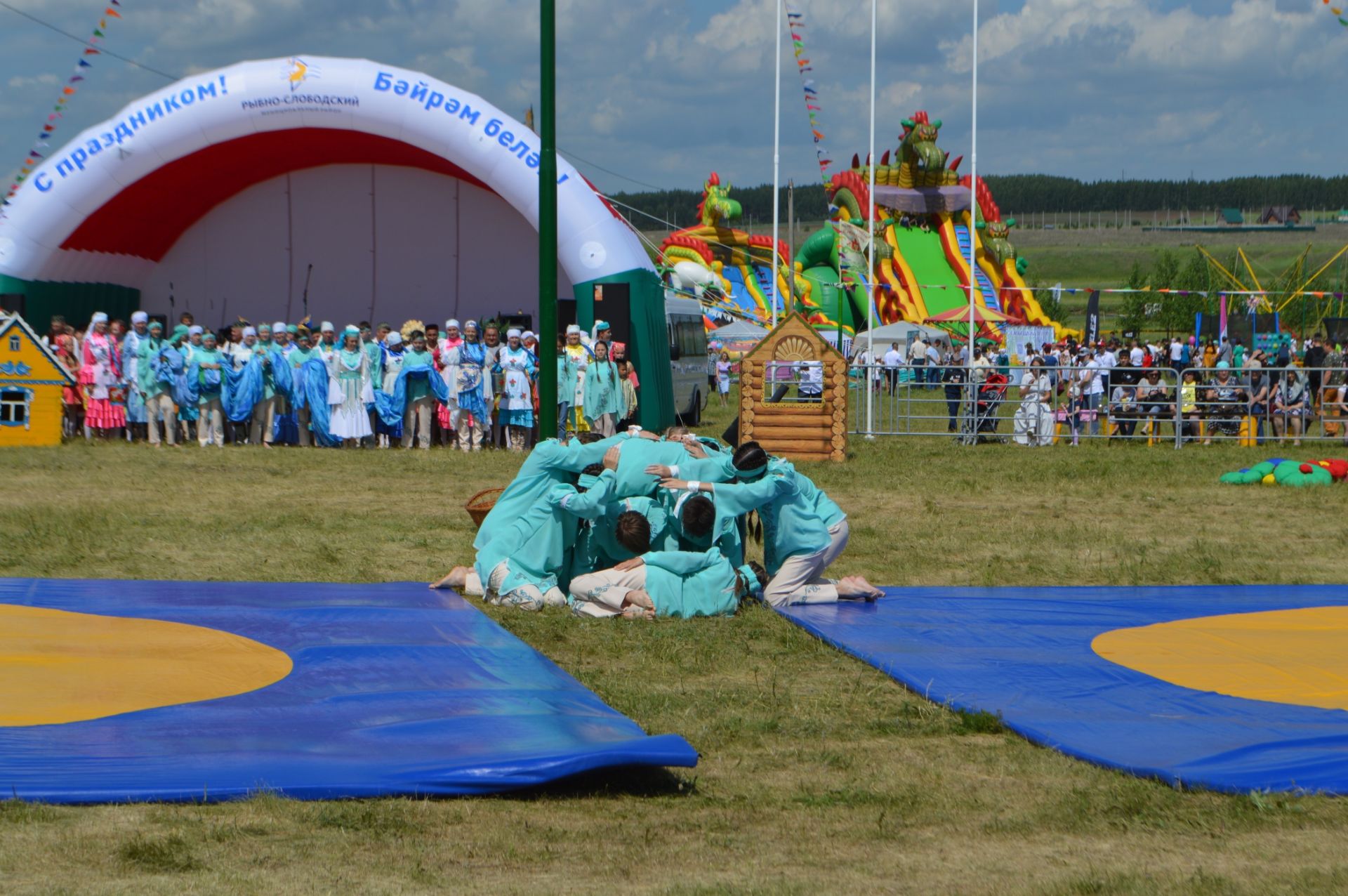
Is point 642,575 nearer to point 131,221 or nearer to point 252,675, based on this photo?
point 252,675

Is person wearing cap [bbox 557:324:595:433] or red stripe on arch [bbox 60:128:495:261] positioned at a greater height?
red stripe on arch [bbox 60:128:495:261]

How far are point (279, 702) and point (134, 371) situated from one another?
12456 mm

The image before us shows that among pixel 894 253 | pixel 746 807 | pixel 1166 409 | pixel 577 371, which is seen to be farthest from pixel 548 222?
pixel 894 253

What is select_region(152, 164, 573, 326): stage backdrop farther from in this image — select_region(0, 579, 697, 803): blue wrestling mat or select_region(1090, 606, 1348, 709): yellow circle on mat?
select_region(1090, 606, 1348, 709): yellow circle on mat

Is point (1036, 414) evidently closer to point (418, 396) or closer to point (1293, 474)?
point (1293, 474)

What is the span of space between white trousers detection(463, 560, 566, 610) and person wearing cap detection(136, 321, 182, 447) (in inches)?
394

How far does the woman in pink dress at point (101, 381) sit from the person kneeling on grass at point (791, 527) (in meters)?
11.5

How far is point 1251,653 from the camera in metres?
6.74

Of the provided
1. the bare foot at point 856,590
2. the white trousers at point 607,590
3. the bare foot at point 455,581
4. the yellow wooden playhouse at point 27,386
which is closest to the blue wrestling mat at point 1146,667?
the bare foot at point 856,590

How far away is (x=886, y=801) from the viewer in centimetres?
466

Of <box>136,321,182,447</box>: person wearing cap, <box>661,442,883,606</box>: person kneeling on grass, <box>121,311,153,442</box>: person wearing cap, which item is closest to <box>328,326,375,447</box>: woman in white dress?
<box>136,321,182,447</box>: person wearing cap

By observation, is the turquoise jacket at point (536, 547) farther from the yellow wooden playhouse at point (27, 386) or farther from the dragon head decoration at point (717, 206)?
the dragon head decoration at point (717, 206)

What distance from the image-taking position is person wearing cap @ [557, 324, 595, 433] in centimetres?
1670

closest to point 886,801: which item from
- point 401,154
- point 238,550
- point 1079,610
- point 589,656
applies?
point 589,656
